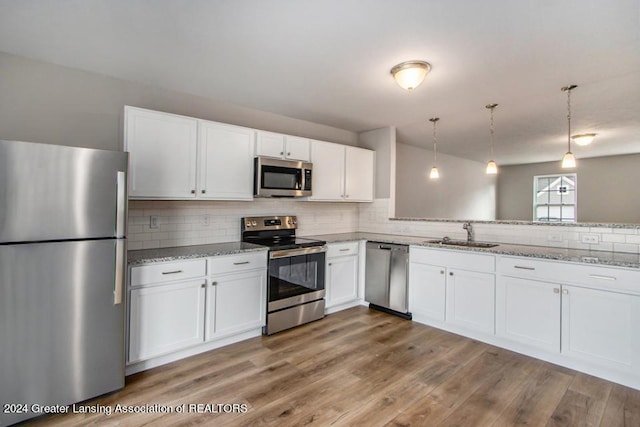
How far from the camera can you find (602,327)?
7.68 ft

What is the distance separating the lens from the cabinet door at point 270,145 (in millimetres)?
3318

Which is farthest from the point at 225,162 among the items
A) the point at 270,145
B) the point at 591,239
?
the point at 591,239

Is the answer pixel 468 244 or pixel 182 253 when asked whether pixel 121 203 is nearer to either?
pixel 182 253

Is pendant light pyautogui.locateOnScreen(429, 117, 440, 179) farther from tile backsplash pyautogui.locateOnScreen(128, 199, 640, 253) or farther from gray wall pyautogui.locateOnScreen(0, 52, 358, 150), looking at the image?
gray wall pyautogui.locateOnScreen(0, 52, 358, 150)

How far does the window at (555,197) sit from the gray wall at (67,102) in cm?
860

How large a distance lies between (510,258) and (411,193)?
3.21 m

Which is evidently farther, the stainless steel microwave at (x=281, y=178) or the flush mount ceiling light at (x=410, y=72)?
the stainless steel microwave at (x=281, y=178)

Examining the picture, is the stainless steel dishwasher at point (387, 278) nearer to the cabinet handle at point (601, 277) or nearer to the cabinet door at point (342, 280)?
the cabinet door at point (342, 280)

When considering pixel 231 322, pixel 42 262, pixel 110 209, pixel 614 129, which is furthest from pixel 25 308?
pixel 614 129

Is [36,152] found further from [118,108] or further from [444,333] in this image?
[444,333]

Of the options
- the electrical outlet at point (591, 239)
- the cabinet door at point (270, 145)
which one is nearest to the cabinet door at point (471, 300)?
the electrical outlet at point (591, 239)

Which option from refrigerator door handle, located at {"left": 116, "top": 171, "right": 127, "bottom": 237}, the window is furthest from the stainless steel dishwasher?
the window

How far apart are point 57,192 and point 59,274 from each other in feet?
1.58

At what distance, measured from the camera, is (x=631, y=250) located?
8.87ft
